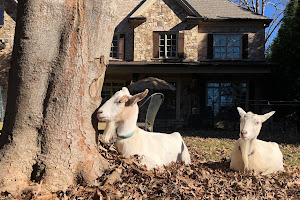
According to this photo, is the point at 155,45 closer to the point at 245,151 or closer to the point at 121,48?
the point at 121,48

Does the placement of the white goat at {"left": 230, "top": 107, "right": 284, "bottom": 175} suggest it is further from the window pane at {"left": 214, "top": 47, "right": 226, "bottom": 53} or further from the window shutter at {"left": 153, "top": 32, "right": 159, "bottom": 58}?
the window pane at {"left": 214, "top": 47, "right": 226, "bottom": 53}

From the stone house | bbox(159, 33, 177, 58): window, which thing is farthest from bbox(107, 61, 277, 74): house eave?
bbox(159, 33, 177, 58): window

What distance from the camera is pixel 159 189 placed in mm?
3334

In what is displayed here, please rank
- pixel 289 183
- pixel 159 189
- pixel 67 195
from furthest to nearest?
pixel 289 183 → pixel 159 189 → pixel 67 195

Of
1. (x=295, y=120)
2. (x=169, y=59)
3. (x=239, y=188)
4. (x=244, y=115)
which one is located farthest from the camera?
(x=169, y=59)

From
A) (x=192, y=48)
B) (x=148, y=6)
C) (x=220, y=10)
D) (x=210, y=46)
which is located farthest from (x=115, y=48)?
(x=220, y=10)

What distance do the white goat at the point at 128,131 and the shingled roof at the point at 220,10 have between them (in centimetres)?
1397

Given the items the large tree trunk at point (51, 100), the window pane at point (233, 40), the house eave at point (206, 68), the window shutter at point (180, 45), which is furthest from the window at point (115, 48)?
the large tree trunk at point (51, 100)

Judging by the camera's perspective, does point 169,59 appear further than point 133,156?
Yes

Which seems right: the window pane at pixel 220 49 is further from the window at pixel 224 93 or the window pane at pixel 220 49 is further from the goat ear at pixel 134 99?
the goat ear at pixel 134 99

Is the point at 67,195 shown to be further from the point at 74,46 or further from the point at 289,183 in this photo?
the point at 289,183

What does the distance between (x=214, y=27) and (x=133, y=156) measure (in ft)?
49.0

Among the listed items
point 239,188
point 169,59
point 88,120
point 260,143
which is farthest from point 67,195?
point 169,59

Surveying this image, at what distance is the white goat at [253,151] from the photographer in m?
4.50
